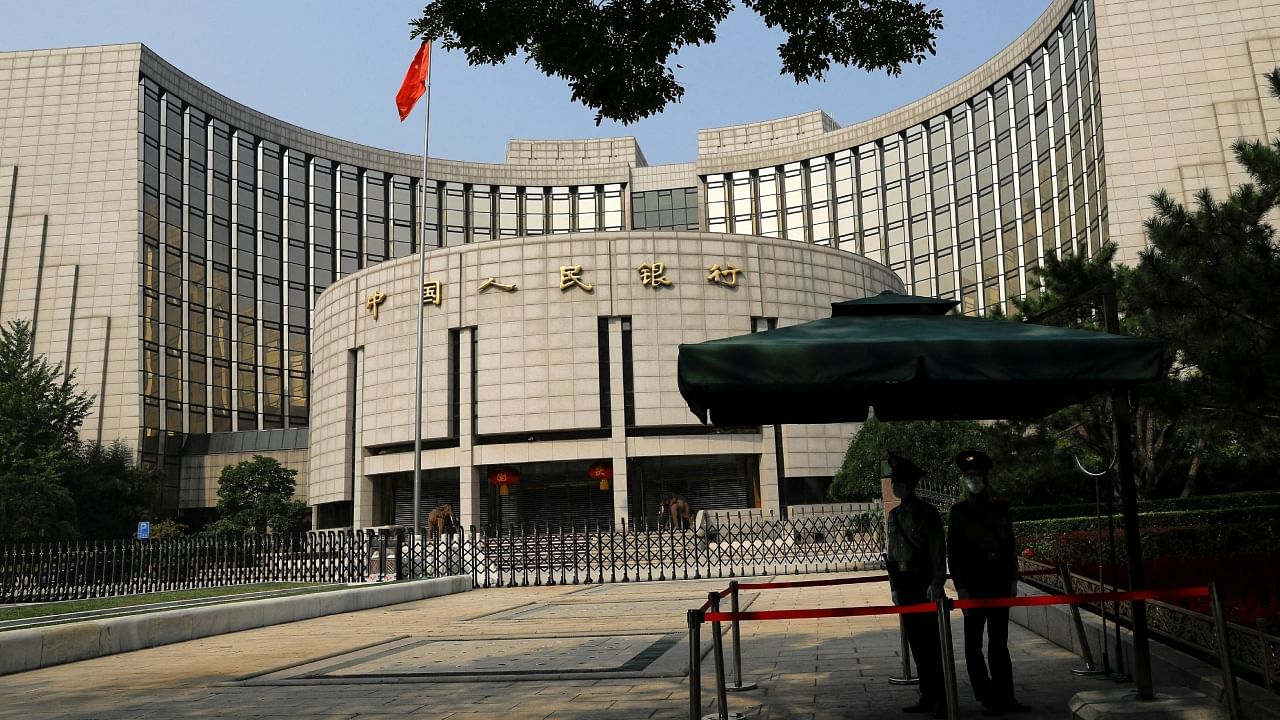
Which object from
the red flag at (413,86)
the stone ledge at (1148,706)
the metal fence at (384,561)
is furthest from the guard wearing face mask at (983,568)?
the red flag at (413,86)

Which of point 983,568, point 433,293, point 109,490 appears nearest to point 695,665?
point 983,568

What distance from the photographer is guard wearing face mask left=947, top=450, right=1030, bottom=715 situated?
274 inches

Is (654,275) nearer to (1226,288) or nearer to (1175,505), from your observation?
(1175,505)

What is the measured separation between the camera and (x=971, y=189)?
69375 mm

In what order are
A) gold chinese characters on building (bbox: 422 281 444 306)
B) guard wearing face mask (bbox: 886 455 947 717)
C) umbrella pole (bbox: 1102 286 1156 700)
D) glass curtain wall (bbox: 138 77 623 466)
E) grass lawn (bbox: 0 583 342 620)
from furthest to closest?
1. glass curtain wall (bbox: 138 77 623 466)
2. gold chinese characters on building (bbox: 422 281 444 306)
3. grass lawn (bbox: 0 583 342 620)
4. guard wearing face mask (bbox: 886 455 947 717)
5. umbrella pole (bbox: 1102 286 1156 700)

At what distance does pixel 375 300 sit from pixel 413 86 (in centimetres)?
1617

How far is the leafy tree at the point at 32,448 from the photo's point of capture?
4434cm

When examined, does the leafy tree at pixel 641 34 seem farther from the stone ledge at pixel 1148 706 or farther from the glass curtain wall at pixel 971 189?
the glass curtain wall at pixel 971 189

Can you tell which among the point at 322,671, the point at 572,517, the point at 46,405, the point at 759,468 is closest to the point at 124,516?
the point at 46,405

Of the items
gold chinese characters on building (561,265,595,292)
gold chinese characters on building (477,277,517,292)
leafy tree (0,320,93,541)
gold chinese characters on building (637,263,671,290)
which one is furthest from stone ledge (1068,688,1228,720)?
gold chinese characters on building (477,277,517,292)

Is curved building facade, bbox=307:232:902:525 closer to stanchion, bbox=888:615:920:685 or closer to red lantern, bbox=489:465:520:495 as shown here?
red lantern, bbox=489:465:520:495

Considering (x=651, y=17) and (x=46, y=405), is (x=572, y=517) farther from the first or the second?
(x=651, y=17)

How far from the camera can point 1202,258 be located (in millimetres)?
11281

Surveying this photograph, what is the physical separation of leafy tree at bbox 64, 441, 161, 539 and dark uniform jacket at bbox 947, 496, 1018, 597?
56.9 metres
